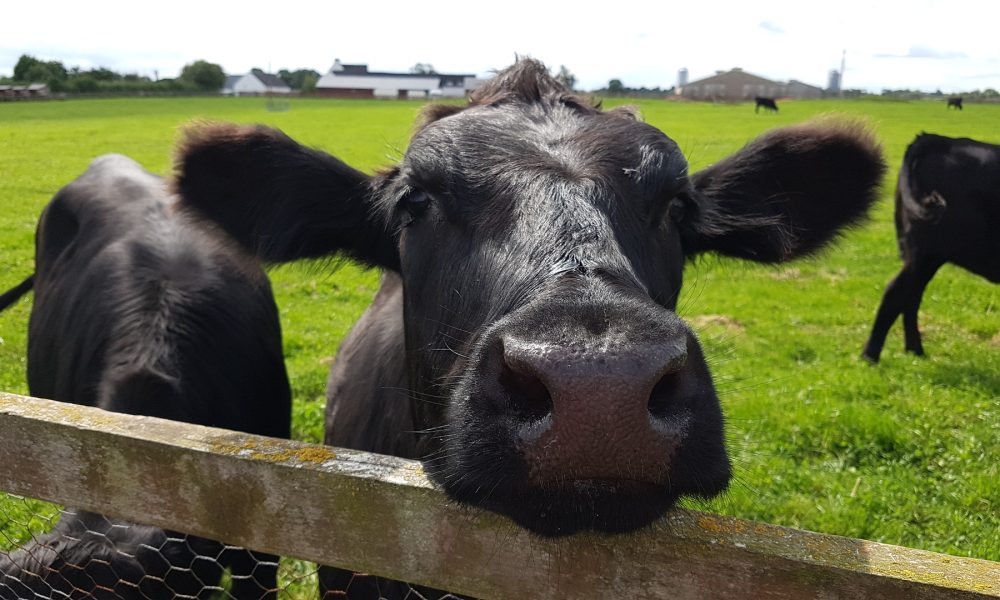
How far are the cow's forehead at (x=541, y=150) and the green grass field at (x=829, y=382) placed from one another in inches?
18.8

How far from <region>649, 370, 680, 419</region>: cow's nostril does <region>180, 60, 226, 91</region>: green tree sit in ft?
338

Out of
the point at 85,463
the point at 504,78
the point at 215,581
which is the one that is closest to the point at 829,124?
the point at 504,78

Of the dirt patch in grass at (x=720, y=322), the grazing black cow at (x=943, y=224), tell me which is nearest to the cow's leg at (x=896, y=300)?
the grazing black cow at (x=943, y=224)

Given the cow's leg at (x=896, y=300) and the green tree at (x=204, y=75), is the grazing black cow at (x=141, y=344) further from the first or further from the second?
the green tree at (x=204, y=75)

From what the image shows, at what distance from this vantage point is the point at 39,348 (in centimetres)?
477

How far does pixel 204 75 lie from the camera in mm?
96375

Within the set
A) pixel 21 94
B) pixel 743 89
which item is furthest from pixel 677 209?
pixel 743 89

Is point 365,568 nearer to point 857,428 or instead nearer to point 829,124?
point 829,124

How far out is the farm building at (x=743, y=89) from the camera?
3275 inches

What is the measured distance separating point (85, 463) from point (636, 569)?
4.08 ft

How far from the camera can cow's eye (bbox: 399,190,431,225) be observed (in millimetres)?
2381

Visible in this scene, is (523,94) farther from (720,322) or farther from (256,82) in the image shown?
(256,82)

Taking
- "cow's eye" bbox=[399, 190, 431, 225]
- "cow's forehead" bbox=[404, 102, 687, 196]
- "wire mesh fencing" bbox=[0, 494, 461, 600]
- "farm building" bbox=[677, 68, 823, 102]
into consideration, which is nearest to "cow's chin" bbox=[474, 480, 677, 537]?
"wire mesh fencing" bbox=[0, 494, 461, 600]

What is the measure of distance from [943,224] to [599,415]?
7435 millimetres
